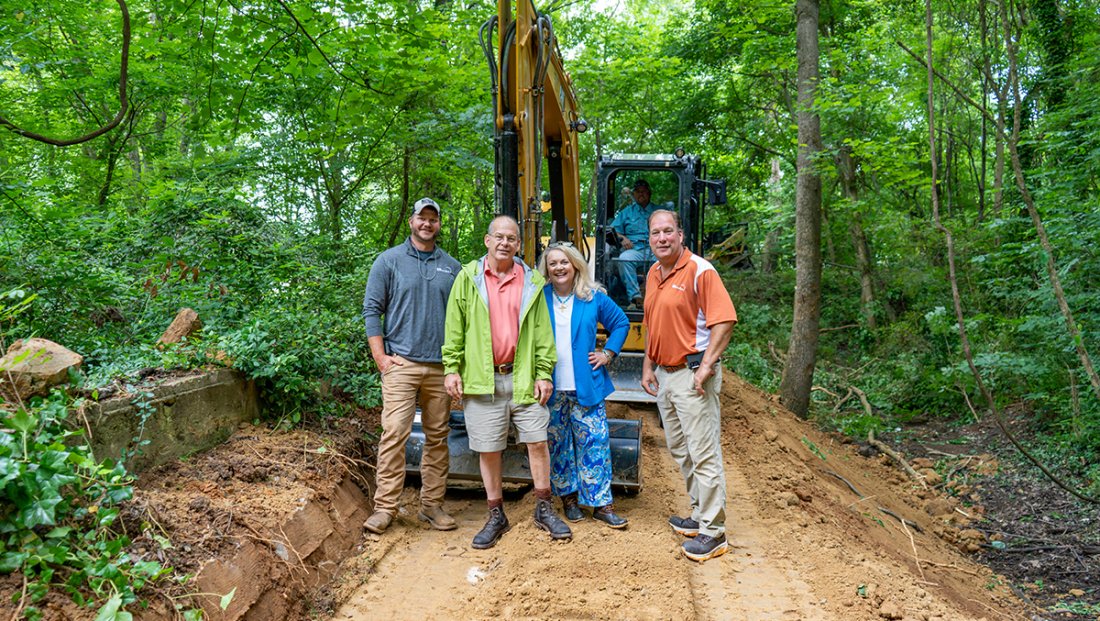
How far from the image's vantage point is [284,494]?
4.27 m

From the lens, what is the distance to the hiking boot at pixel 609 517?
15.0ft

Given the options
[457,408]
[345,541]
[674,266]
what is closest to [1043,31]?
[674,266]

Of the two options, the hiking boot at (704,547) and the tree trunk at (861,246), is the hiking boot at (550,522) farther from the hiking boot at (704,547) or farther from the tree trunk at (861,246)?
the tree trunk at (861,246)

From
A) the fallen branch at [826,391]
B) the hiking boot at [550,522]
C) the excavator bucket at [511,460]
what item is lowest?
the fallen branch at [826,391]

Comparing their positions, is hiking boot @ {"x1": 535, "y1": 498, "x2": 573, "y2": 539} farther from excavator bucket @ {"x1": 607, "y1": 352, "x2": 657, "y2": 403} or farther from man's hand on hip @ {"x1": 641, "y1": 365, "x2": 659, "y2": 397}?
excavator bucket @ {"x1": 607, "y1": 352, "x2": 657, "y2": 403}

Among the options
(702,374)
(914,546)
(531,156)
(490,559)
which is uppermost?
(531,156)

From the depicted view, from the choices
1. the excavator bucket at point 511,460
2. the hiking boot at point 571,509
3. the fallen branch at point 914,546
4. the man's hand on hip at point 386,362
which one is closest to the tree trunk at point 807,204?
the fallen branch at point 914,546

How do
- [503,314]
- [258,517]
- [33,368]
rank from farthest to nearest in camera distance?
[503,314] → [258,517] → [33,368]

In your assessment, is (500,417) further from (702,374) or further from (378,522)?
(702,374)

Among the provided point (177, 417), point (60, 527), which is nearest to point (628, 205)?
point (177, 417)

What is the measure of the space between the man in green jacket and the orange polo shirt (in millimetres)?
684

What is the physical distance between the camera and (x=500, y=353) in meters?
4.38

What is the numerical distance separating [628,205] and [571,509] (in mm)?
4049

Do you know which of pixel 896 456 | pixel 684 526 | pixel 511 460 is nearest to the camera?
pixel 684 526
